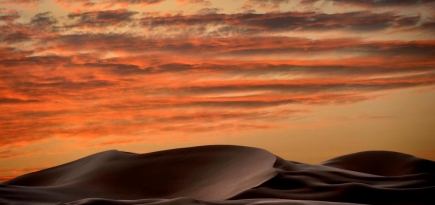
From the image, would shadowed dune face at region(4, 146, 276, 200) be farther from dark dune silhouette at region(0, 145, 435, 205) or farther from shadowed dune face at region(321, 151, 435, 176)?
shadowed dune face at region(321, 151, 435, 176)

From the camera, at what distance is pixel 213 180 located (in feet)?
12.3

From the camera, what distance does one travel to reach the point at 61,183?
411 cm

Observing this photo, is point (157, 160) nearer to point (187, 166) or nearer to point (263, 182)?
point (187, 166)

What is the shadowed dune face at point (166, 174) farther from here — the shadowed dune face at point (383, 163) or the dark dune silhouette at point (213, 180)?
the shadowed dune face at point (383, 163)

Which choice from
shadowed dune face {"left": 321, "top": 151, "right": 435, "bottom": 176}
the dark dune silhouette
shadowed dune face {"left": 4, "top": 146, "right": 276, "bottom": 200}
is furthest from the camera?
shadowed dune face {"left": 321, "top": 151, "right": 435, "bottom": 176}

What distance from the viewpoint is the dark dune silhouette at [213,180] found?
3182 mm

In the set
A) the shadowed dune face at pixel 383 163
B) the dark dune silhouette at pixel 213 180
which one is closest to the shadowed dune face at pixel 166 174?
the dark dune silhouette at pixel 213 180

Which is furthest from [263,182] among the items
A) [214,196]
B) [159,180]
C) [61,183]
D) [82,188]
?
[61,183]

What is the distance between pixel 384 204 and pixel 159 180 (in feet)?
4.51

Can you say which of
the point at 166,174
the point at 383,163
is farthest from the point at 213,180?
the point at 383,163

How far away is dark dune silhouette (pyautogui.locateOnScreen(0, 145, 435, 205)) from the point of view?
318 cm

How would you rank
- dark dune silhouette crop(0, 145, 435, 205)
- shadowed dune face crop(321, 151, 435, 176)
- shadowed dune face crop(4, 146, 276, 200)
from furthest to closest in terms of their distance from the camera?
shadowed dune face crop(321, 151, 435, 176), shadowed dune face crop(4, 146, 276, 200), dark dune silhouette crop(0, 145, 435, 205)

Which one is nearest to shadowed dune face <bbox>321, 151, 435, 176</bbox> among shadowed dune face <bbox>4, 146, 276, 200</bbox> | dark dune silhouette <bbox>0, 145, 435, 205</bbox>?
dark dune silhouette <bbox>0, 145, 435, 205</bbox>

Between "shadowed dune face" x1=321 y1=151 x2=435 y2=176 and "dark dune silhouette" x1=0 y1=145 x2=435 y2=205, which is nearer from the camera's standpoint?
"dark dune silhouette" x1=0 y1=145 x2=435 y2=205
